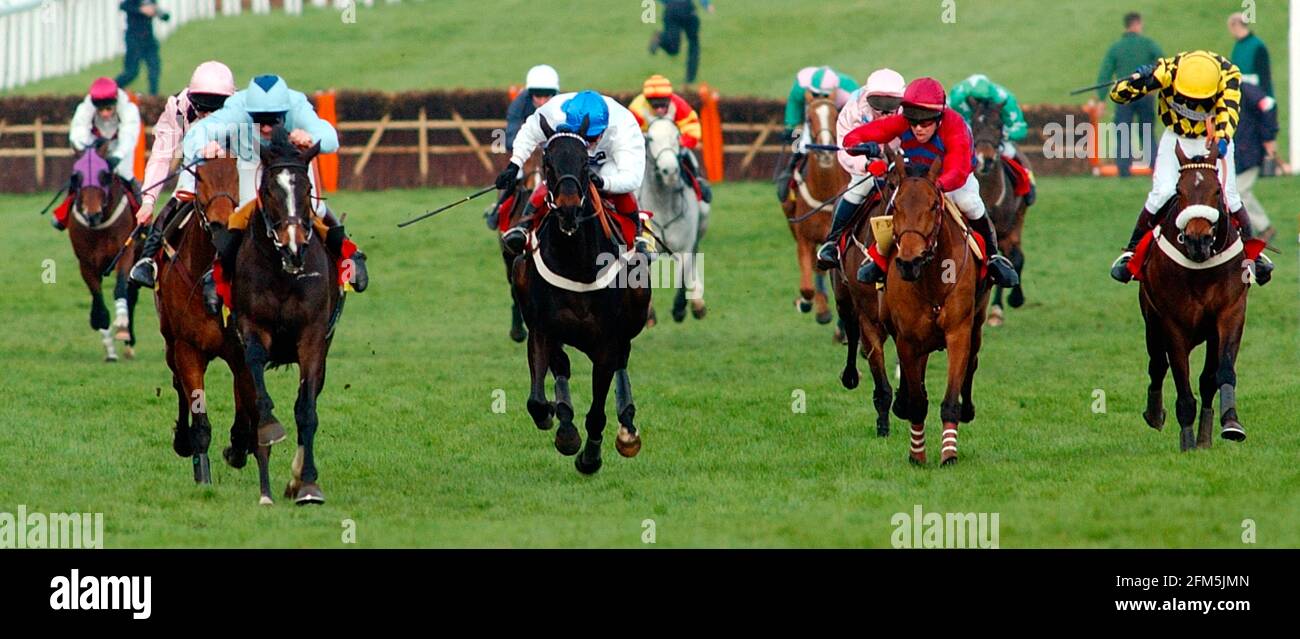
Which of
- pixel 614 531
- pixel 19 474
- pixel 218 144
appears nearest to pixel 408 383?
pixel 19 474

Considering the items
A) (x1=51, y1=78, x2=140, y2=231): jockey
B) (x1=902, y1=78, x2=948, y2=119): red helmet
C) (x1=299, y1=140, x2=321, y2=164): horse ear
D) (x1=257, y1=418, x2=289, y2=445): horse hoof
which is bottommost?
(x1=257, y1=418, x2=289, y2=445): horse hoof

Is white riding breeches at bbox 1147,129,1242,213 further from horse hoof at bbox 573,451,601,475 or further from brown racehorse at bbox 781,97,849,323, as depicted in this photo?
brown racehorse at bbox 781,97,849,323

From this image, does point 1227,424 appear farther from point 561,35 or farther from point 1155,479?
point 561,35

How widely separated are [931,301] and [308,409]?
363cm

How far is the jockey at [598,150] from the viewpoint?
11547 millimetres

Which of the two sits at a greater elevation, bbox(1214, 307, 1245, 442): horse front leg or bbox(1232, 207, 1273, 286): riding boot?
bbox(1232, 207, 1273, 286): riding boot

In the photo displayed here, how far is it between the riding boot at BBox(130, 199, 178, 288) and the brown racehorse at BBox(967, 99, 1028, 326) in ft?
26.5

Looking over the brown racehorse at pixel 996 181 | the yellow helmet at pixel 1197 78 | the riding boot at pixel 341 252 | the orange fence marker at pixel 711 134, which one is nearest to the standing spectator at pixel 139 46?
the orange fence marker at pixel 711 134

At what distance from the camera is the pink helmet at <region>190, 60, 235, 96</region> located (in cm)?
1205

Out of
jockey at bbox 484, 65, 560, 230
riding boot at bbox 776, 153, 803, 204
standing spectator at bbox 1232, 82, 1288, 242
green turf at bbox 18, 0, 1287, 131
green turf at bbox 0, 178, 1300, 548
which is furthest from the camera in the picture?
green turf at bbox 18, 0, 1287, 131

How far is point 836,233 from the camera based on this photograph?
45.8ft

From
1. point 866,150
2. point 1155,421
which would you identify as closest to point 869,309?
point 866,150

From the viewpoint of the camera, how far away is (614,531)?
33.8 feet

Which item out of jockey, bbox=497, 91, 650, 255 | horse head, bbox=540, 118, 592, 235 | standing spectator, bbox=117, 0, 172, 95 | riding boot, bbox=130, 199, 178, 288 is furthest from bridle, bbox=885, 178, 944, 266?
standing spectator, bbox=117, 0, 172, 95
